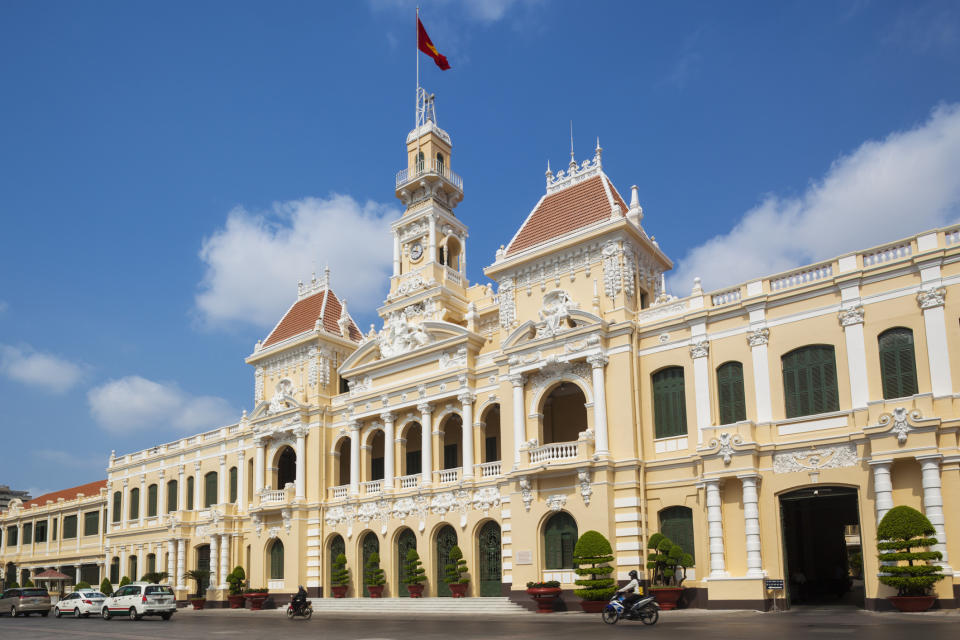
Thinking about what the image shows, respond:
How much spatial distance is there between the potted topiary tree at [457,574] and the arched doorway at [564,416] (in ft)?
18.9

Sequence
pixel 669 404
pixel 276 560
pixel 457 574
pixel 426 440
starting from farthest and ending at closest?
pixel 276 560 → pixel 426 440 → pixel 457 574 → pixel 669 404

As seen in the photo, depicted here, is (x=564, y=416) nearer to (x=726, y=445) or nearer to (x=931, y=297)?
(x=726, y=445)

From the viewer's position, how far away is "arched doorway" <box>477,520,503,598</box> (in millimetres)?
33366

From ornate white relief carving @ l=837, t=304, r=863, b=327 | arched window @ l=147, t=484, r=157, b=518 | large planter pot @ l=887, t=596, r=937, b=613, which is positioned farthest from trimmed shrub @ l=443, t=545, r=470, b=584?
arched window @ l=147, t=484, r=157, b=518

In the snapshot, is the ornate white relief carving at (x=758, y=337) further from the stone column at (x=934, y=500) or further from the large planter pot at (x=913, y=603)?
the large planter pot at (x=913, y=603)

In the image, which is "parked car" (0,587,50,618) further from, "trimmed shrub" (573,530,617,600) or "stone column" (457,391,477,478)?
"trimmed shrub" (573,530,617,600)

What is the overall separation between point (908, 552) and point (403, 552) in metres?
21.5

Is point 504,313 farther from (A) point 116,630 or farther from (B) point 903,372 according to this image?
(A) point 116,630

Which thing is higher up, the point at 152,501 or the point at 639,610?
the point at 152,501

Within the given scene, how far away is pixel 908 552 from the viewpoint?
21922 millimetres

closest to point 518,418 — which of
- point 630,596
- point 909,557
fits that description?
point 630,596

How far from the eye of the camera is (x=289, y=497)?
4100 cm

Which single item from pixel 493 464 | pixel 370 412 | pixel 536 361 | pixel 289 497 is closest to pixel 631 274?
pixel 536 361

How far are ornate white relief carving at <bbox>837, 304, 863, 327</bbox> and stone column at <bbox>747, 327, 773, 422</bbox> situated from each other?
2384 millimetres
